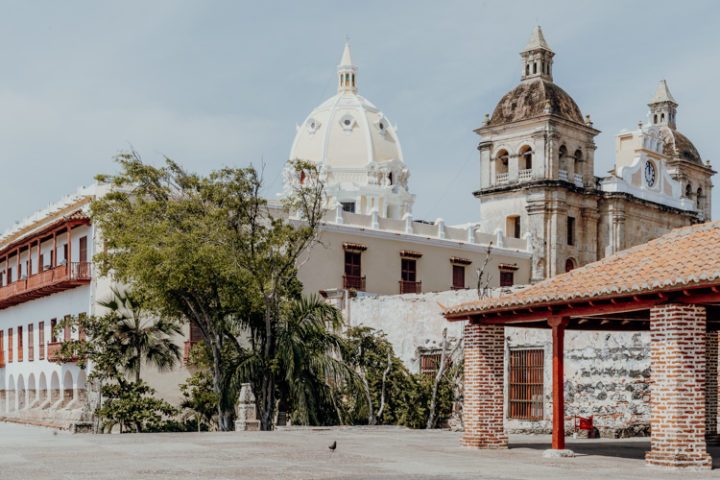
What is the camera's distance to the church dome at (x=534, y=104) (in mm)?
53438

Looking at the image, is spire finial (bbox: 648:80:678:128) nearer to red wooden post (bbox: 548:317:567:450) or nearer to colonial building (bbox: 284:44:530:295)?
colonial building (bbox: 284:44:530:295)

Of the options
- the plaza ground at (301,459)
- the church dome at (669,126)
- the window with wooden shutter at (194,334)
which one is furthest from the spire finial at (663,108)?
the plaza ground at (301,459)

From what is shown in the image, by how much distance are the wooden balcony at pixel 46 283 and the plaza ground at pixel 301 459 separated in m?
16.3

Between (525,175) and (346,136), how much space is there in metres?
17.0

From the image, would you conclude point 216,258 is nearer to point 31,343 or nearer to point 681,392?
point 681,392

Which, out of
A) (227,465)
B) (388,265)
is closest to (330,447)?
(227,465)

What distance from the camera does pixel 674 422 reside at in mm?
15875

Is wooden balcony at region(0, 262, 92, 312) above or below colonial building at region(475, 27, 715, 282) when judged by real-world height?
below

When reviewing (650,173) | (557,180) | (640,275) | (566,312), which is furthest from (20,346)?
(640,275)

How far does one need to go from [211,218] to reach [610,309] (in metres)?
13.3

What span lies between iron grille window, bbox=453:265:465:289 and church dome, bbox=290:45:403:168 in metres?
18.9

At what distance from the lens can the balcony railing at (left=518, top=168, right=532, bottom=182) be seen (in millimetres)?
53062

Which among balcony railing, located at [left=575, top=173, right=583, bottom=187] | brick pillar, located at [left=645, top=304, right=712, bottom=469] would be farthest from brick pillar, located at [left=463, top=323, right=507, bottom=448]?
balcony railing, located at [left=575, top=173, right=583, bottom=187]

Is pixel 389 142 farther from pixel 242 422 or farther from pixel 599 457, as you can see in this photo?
pixel 599 457
